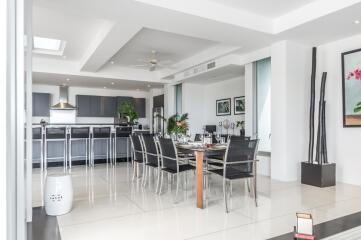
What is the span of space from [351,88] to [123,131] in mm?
5834

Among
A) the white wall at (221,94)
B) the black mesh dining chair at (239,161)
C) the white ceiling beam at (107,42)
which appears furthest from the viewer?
the white wall at (221,94)

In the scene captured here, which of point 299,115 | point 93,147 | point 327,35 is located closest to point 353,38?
point 327,35

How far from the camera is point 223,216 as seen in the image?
10.1 ft

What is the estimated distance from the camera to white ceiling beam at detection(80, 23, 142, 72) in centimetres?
455

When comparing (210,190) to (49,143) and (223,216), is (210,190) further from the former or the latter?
(49,143)

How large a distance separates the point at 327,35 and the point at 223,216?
3.85 meters

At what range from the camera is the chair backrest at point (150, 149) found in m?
4.32

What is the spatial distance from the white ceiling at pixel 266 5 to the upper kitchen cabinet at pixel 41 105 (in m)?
8.01

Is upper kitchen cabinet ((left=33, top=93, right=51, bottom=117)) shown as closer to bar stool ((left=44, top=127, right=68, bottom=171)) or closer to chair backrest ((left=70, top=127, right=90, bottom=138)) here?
bar stool ((left=44, top=127, right=68, bottom=171))

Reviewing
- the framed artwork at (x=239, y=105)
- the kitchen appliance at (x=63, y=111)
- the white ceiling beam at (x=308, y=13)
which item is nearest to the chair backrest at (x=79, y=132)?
the kitchen appliance at (x=63, y=111)

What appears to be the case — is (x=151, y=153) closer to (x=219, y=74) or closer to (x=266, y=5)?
(x=266, y=5)

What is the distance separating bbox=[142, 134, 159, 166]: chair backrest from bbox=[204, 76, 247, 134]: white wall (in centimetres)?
412

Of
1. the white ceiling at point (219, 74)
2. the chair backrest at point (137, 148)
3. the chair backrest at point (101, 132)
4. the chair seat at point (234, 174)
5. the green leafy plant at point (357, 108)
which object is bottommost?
the chair seat at point (234, 174)
